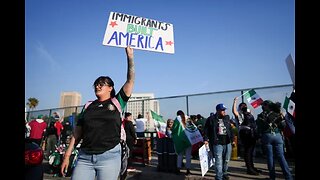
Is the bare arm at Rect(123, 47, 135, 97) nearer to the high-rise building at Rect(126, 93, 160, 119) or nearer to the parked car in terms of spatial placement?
the parked car

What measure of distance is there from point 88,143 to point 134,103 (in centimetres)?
1230

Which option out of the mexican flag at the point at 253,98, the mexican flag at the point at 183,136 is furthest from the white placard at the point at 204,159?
the mexican flag at the point at 253,98

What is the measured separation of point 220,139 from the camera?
648 centimetres

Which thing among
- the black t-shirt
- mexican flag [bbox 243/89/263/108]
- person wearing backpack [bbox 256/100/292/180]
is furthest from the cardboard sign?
mexican flag [bbox 243/89/263/108]

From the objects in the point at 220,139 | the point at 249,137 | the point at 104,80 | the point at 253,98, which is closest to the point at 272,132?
the point at 220,139

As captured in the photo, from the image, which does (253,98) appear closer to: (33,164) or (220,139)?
(220,139)

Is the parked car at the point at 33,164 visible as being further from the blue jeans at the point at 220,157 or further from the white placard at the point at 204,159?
the blue jeans at the point at 220,157

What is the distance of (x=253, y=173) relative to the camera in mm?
7570

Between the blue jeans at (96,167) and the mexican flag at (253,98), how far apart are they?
775 centimetres

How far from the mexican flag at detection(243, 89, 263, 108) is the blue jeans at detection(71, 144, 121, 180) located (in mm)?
7753
